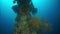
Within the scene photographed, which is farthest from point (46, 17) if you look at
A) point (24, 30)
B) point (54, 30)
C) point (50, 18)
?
point (24, 30)

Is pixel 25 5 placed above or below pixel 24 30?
above

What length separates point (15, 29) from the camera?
2.24 m

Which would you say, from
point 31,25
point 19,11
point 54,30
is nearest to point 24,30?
point 31,25

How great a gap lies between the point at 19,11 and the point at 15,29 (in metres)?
0.26

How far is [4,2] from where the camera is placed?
2.28 metres

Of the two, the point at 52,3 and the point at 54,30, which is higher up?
the point at 52,3

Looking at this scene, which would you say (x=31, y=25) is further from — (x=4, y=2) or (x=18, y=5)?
(x=4, y=2)

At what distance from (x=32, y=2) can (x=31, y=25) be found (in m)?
0.32

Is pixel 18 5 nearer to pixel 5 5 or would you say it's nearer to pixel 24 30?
pixel 5 5

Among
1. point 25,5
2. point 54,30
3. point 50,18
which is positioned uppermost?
point 25,5

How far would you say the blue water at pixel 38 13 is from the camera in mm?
2260

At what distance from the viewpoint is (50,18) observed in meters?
2.29

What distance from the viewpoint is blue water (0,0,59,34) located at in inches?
89.0

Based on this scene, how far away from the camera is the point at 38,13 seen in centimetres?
229
